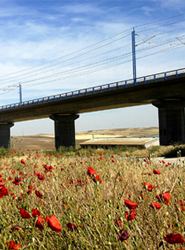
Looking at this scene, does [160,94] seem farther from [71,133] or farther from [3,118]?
[3,118]

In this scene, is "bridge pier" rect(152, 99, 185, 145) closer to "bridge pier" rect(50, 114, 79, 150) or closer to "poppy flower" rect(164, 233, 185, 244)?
"bridge pier" rect(50, 114, 79, 150)

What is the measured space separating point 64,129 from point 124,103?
1356cm

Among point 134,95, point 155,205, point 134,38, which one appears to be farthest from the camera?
point 134,38

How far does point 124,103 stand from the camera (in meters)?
41.0

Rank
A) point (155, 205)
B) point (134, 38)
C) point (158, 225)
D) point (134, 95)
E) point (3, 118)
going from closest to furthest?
point (155, 205) < point (158, 225) < point (134, 95) < point (134, 38) < point (3, 118)

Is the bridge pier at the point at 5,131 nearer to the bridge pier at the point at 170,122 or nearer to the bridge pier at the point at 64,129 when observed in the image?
the bridge pier at the point at 64,129

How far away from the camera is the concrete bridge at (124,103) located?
35969mm

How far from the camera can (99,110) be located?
48938mm

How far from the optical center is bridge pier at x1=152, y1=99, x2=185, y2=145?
119 feet

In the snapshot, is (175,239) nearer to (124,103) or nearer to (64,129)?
(124,103)

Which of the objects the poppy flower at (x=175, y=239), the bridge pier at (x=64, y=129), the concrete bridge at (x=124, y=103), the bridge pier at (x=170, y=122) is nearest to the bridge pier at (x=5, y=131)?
the concrete bridge at (x=124, y=103)

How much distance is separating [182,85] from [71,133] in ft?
72.8

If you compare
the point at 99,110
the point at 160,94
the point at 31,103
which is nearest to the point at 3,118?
the point at 31,103

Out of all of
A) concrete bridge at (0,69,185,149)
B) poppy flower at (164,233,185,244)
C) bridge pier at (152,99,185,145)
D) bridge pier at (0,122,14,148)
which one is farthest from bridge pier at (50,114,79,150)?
poppy flower at (164,233,185,244)
